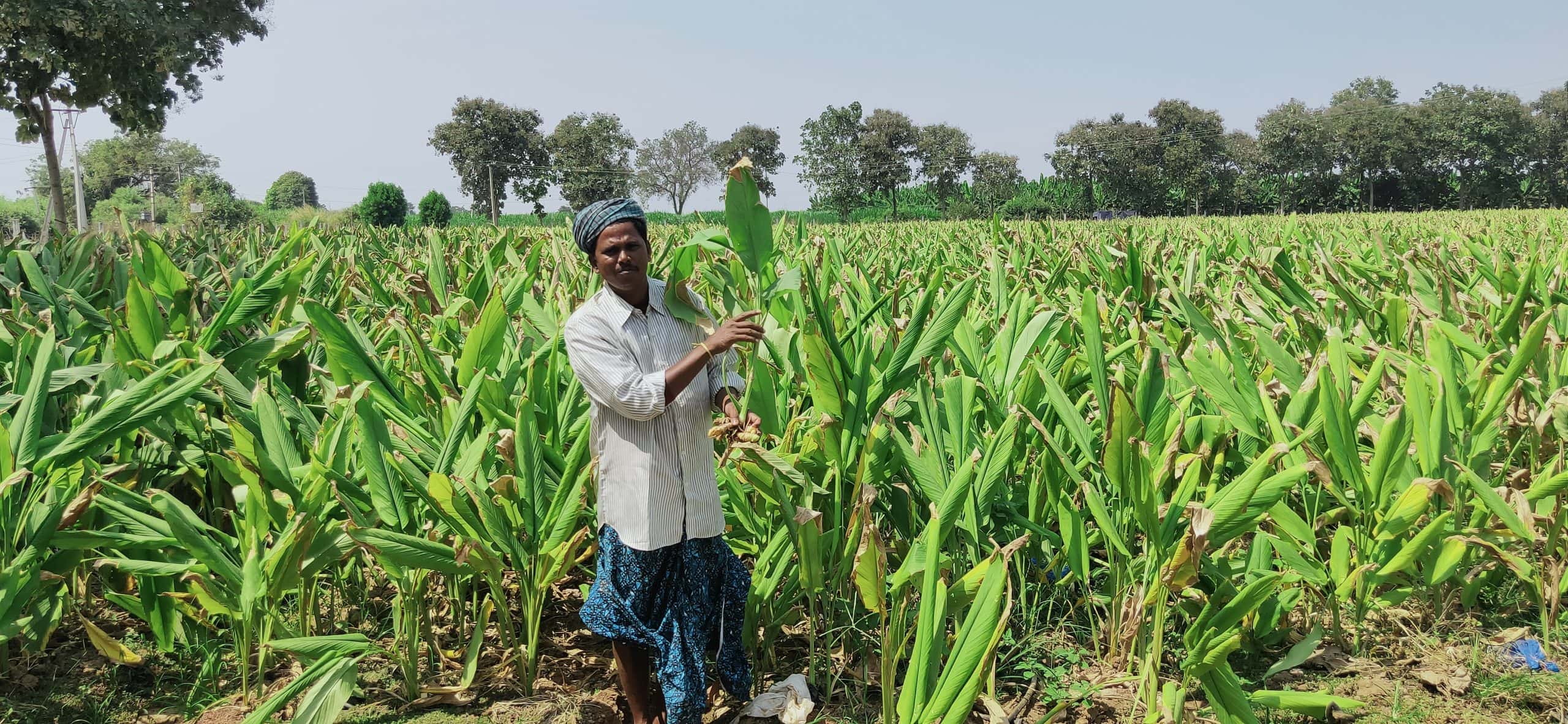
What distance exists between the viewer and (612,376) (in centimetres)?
165

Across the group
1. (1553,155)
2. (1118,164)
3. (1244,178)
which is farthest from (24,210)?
(1553,155)

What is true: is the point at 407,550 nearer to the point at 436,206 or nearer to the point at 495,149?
the point at 436,206

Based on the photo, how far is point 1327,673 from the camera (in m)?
1.97

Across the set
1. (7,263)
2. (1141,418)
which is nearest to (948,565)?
(1141,418)

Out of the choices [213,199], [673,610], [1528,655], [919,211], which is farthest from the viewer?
[213,199]

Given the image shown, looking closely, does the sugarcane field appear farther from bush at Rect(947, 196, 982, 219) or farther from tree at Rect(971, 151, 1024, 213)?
tree at Rect(971, 151, 1024, 213)

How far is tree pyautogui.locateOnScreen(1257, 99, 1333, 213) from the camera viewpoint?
54.0m

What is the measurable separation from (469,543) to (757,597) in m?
0.57

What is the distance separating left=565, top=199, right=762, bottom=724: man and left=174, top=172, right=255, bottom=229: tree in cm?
5308

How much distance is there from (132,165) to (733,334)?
4229 inches

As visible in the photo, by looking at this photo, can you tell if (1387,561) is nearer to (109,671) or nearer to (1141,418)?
(1141,418)

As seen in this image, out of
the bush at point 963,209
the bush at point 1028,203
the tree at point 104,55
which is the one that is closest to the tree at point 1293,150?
the bush at point 1028,203

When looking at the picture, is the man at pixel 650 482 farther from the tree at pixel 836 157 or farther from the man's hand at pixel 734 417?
the tree at pixel 836 157

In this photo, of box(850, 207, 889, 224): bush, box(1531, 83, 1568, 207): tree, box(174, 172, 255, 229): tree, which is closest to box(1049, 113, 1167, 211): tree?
box(850, 207, 889, 224): bush
